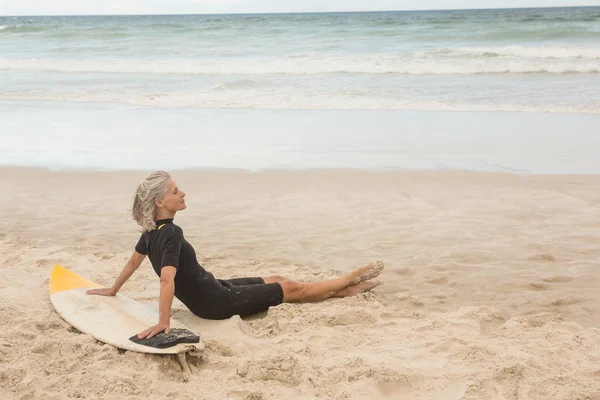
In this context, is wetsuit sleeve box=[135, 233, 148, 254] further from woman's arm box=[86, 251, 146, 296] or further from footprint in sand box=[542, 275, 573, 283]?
footprint in sand box=[542, 275, 573, 283]

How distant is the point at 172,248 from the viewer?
4121mm

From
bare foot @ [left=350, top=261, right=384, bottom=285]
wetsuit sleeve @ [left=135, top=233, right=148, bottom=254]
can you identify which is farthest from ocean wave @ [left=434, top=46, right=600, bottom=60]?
wetsuit sleeve @ [left=135, top=233, right=148, bottom=254]

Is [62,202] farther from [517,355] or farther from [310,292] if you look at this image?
[517,355]

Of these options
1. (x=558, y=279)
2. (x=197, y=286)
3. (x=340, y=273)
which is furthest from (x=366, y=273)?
(x=558, y=279)

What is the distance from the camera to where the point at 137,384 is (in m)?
3.57

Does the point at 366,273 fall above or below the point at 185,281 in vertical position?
below

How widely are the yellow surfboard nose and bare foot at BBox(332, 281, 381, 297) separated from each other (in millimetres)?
1829

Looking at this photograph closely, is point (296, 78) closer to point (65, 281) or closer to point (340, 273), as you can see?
point (340, 273)

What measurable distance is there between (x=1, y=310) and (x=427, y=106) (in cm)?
1062

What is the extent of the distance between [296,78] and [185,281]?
15429mm

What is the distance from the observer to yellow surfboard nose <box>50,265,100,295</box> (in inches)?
191

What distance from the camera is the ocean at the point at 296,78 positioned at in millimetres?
A: 11938

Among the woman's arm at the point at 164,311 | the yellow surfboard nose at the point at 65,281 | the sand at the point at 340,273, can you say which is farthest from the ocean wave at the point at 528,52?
the woman's arm at the point at 164,311

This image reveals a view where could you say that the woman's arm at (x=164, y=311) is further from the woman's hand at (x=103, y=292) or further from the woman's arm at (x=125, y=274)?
the woman's hand at (x=103, y=292)
